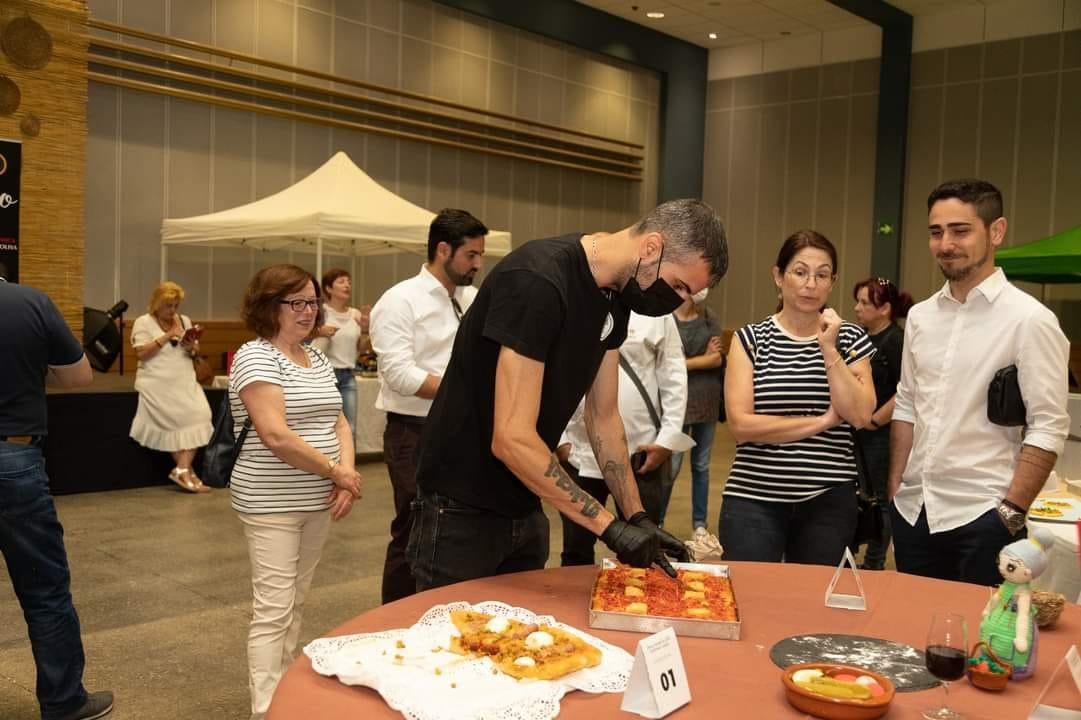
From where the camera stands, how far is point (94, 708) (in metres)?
3.19

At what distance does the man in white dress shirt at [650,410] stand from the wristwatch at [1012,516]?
1.34 m

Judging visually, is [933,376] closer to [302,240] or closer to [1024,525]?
[1024,525]

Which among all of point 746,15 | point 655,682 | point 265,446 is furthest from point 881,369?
point 746,15

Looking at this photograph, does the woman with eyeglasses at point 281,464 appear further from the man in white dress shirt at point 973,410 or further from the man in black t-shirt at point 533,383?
the man in white dress shirt at point 973,410

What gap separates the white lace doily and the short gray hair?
2.57 feet

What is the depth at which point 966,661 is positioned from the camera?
1592 mm

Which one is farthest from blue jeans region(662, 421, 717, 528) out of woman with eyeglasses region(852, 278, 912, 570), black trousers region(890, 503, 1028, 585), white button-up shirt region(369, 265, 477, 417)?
black trousers region(890, 503, 1028, 585)

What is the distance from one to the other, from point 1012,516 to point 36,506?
8.74ft

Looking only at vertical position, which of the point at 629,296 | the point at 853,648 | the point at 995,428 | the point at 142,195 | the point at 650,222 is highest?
the point at 142,195

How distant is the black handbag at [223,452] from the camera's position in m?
2.99

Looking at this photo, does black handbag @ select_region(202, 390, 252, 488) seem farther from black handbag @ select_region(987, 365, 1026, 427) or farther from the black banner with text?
the black banner with text

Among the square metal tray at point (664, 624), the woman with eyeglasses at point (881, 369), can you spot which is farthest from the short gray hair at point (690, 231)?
the woman with eyeglasses at point (881, 369)

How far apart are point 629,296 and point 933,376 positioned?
3.44 ft

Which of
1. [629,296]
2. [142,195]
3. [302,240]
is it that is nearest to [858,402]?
[629,296]
